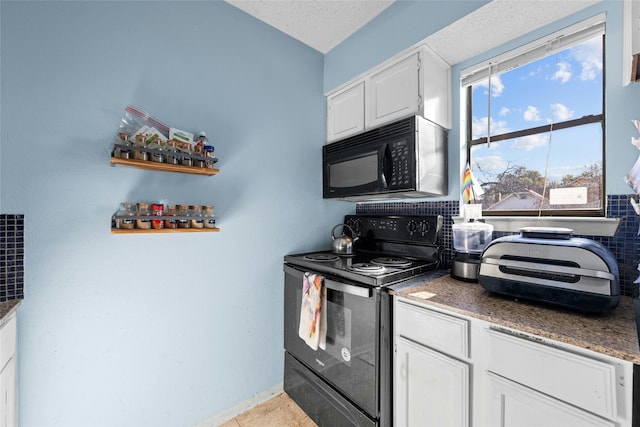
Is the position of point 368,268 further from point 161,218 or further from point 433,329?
point 161,218

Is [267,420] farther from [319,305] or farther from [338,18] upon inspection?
[338,18]

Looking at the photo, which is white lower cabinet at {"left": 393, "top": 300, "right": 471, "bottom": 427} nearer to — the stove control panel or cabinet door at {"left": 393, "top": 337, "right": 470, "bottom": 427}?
cabinet door at {"left": 393, "top": 337, "right": 470, "bottom": 427}

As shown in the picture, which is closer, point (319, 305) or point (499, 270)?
point (499, 270)

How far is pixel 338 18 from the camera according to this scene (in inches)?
73.9

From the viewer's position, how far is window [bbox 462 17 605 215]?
140 centimetres

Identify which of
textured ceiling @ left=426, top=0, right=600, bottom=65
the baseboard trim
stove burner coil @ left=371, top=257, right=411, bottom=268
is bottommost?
the baseboard trim

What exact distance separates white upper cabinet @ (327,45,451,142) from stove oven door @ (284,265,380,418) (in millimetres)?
1124

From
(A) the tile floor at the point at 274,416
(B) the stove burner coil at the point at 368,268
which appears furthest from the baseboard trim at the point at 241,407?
(B) the stove burner coil at the point at 368,268

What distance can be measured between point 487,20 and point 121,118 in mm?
1936

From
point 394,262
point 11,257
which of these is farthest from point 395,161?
point 11,257

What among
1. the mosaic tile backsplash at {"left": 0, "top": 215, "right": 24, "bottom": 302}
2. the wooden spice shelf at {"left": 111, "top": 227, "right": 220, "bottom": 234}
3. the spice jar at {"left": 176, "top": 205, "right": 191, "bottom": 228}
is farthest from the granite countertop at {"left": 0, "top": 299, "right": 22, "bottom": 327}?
the spice jar at {"left": 176, "top": 205, "right": 191, "bottom": 228}

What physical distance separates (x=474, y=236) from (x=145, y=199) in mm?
1820

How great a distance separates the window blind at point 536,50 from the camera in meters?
1.35

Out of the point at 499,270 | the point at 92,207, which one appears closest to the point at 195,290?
the point at 92,207
